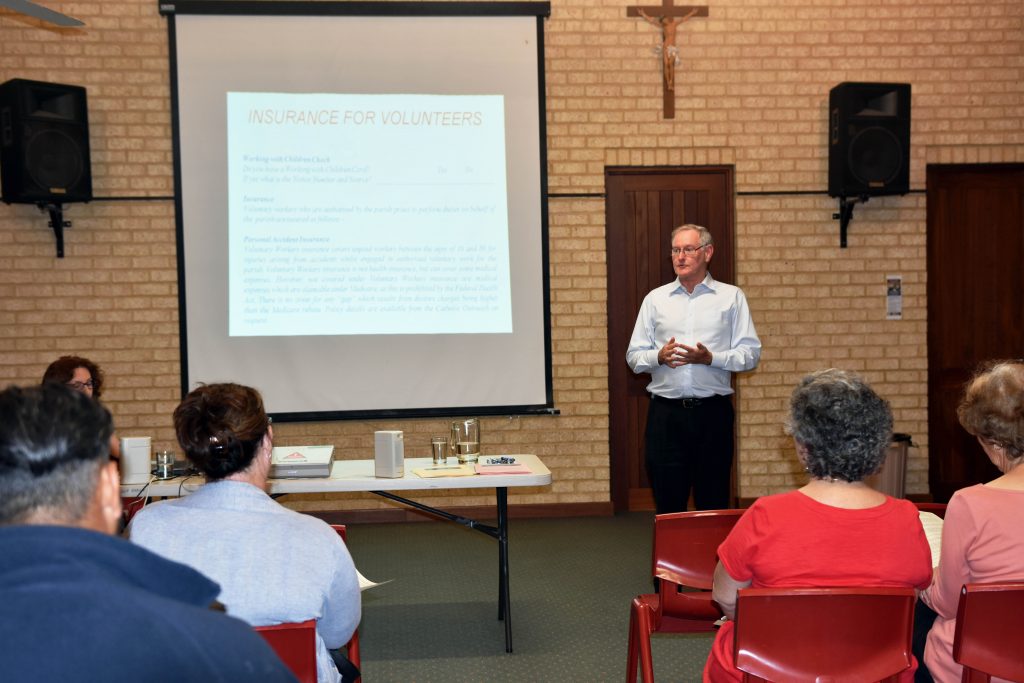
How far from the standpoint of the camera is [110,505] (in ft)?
3.27

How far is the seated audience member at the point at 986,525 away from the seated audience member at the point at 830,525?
0.29 feet

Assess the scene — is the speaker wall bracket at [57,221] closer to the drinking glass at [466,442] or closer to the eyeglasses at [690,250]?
the drinking glass at [466,442]

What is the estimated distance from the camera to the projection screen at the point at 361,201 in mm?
5598

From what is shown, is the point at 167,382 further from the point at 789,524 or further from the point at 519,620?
the point at 789,524

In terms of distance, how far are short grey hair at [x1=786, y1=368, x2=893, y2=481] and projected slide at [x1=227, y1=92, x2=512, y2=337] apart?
12.3 ft

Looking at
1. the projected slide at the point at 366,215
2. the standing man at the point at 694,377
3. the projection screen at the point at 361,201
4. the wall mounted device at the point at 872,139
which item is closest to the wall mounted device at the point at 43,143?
the projection screen at the point at 361,201

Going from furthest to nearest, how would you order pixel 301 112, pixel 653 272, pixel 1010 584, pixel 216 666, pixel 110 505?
pixel 653 272, pixel 301 112, pixel 1010 584, pixel 110 505, pixel 216 666

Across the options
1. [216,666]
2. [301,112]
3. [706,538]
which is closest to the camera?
[216,666]

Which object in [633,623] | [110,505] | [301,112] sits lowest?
[633,623]

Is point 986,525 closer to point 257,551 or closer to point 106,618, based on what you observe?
point 257,551

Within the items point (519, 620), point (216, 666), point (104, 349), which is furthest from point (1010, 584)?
point (104, 349)

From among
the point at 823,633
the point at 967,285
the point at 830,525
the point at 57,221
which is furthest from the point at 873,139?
the point at 57,221

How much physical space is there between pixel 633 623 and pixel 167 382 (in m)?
4.01

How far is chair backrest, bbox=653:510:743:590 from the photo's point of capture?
2.52 m
